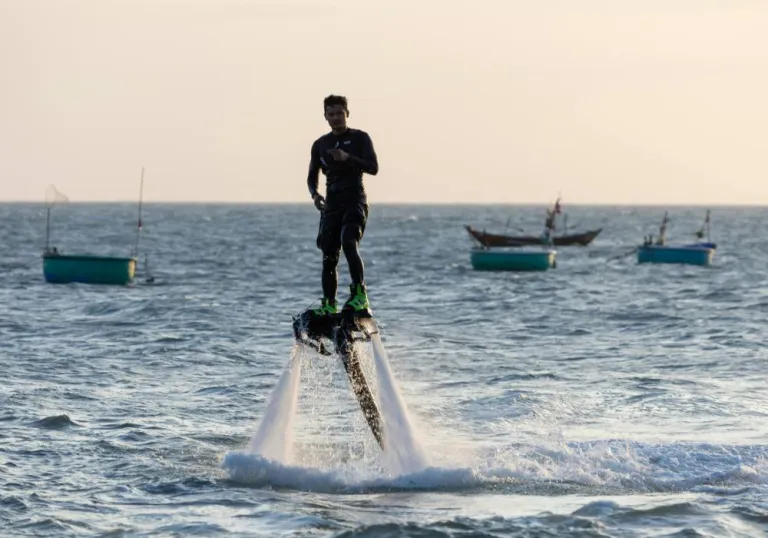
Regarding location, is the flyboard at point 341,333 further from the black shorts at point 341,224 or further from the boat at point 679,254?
the boat at point 679,254

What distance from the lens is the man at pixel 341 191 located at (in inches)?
565

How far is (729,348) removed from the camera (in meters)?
33.0

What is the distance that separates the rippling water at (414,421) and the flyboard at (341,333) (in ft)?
5.29

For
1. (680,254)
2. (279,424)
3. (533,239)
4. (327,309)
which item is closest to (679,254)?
(680,254)

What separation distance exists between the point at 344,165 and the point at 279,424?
405 centimetres

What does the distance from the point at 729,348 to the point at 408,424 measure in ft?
62.7

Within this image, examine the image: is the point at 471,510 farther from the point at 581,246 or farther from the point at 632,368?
the point at 581,246

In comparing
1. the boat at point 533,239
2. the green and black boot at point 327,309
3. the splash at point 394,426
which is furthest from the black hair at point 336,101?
the boat at point 533,239

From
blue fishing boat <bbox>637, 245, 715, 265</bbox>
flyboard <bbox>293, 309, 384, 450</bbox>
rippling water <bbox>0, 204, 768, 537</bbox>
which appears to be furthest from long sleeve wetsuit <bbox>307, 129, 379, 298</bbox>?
blue fishing boat <bbox>637, 245, 715, 265</bbox>

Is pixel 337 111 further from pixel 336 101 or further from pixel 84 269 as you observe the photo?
pixel 84 269

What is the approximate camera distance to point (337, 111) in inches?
565

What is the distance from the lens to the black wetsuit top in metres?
Answer: 14.4

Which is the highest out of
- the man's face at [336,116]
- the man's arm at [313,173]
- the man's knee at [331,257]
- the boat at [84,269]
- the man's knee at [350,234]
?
the man's face at [336,116]

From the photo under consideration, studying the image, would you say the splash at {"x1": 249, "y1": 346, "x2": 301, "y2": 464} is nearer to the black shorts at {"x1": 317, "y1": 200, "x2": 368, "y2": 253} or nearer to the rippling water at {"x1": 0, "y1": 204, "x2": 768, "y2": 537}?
the rippling water at {"x1": 0, "y1": 204, "x2": 768, "y2": 537}
